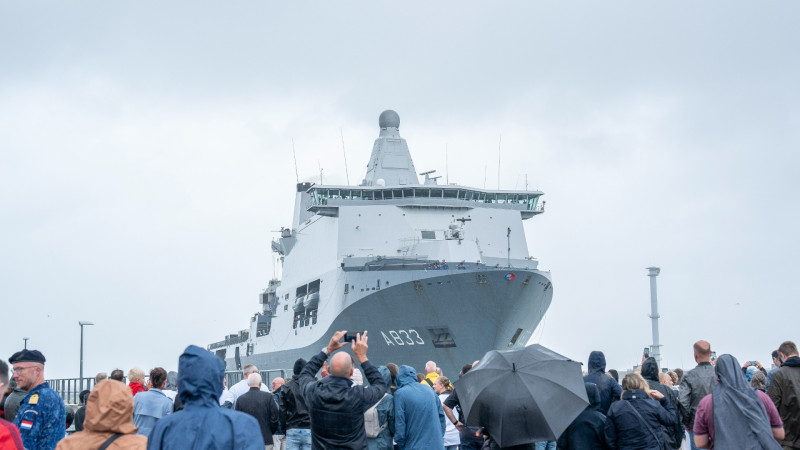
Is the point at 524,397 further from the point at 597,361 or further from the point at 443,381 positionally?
the point at 443,381

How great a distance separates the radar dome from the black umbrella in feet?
97.0

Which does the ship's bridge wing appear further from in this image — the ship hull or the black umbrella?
the black umbrella

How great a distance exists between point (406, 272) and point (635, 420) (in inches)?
785

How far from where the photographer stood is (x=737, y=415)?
6816 millimetres

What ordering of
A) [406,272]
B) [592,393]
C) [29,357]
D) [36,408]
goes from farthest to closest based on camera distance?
1. [406,272]
2. [592,393]
3. [29,357]
4. [36,408]

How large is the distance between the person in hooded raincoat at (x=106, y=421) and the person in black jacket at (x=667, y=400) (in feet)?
18.3

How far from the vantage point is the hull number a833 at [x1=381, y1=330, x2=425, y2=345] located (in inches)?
1100

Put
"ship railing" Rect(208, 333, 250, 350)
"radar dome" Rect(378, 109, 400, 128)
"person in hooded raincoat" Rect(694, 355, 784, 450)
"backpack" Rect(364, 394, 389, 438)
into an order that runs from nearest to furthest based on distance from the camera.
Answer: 1. "person in hooded raincoat" Rect(694, 355, 784, 450)
2. "backpack" Rect(364, 394, 389, 438)
3. "radar dome" Rect(378, 109, 400, 128)
4. "ship railing" Rect(208, 333, 250, 350)

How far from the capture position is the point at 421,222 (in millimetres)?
31906

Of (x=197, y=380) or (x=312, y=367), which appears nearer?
(x=197, y=380)

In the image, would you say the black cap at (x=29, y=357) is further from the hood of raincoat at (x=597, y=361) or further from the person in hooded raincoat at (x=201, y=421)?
the hood of raincoat at (x=597, y=361)

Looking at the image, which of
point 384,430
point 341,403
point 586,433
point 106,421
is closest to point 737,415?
point 586,433

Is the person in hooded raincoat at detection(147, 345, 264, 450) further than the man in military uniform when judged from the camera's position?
No

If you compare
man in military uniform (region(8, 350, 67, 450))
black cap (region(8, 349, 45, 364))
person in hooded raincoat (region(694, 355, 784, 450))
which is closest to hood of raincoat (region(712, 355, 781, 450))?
person in hooded raincoat (region(694, 355, 784, 450))
